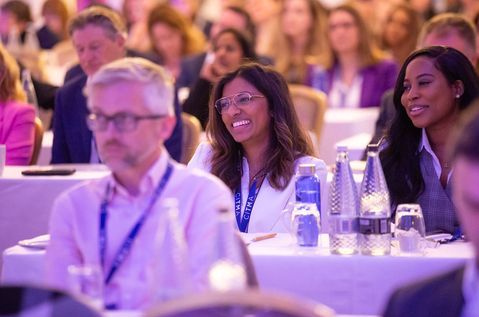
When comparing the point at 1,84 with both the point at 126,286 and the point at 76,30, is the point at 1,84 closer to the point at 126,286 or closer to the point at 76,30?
the point at 76,30

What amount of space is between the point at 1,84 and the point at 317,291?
2.98 m

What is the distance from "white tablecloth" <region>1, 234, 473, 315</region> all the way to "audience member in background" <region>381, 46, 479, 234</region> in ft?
1.69

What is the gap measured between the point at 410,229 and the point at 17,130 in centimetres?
299

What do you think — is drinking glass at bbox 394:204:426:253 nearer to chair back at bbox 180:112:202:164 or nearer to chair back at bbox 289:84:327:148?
chair back at bbox 180:112:202:164

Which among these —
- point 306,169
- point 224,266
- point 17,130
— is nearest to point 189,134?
point 17,130

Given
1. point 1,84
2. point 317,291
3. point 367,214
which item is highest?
point 1,84

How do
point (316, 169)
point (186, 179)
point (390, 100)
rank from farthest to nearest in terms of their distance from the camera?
point (390, 100), point (316, 169), point (186, 179)

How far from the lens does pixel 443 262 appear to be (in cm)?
361

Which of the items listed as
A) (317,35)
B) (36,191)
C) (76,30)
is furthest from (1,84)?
(317,35)

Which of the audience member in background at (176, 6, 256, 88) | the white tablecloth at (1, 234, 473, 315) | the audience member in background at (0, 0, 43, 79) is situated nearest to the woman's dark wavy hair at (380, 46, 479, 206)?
the white tablecloth at (1, 234, 473, 315)

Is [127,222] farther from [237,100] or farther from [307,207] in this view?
[237,100]

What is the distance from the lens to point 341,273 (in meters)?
3.66

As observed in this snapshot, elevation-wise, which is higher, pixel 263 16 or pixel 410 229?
pixel 263 16

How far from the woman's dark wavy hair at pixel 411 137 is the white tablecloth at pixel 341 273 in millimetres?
548
